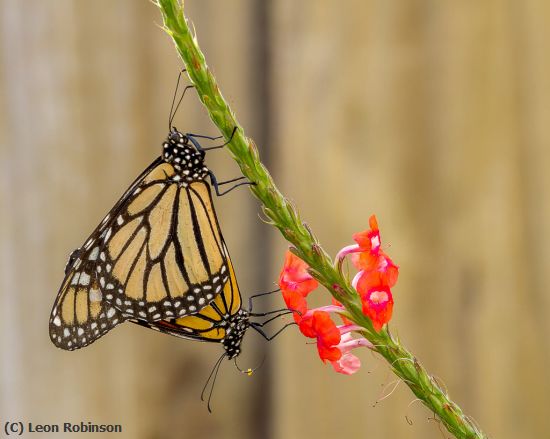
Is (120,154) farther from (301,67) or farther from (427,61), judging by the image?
(427,61)

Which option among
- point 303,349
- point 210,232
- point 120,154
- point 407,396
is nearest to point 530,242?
point 407,396

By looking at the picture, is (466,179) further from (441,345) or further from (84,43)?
(84,43)

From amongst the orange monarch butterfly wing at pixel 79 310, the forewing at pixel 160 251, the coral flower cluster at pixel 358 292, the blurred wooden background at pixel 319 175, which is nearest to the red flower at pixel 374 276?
the coral flower cluster at pixel 358 292

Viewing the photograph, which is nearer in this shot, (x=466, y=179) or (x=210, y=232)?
(x=210, y=232)

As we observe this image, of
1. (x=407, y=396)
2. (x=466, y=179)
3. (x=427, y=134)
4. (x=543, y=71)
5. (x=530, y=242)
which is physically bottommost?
(x=407, y=396)

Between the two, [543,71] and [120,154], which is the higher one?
[543,71]

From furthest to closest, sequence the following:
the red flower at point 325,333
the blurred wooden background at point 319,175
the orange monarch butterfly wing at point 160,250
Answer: the blurred wooden background at point 319,175 < the orange monarch butterfly wing at point 160,250 < the red flower at point 325,333

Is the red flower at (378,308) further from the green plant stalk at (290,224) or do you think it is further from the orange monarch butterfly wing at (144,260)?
the orange monarch butterfly wing at (144,260)
